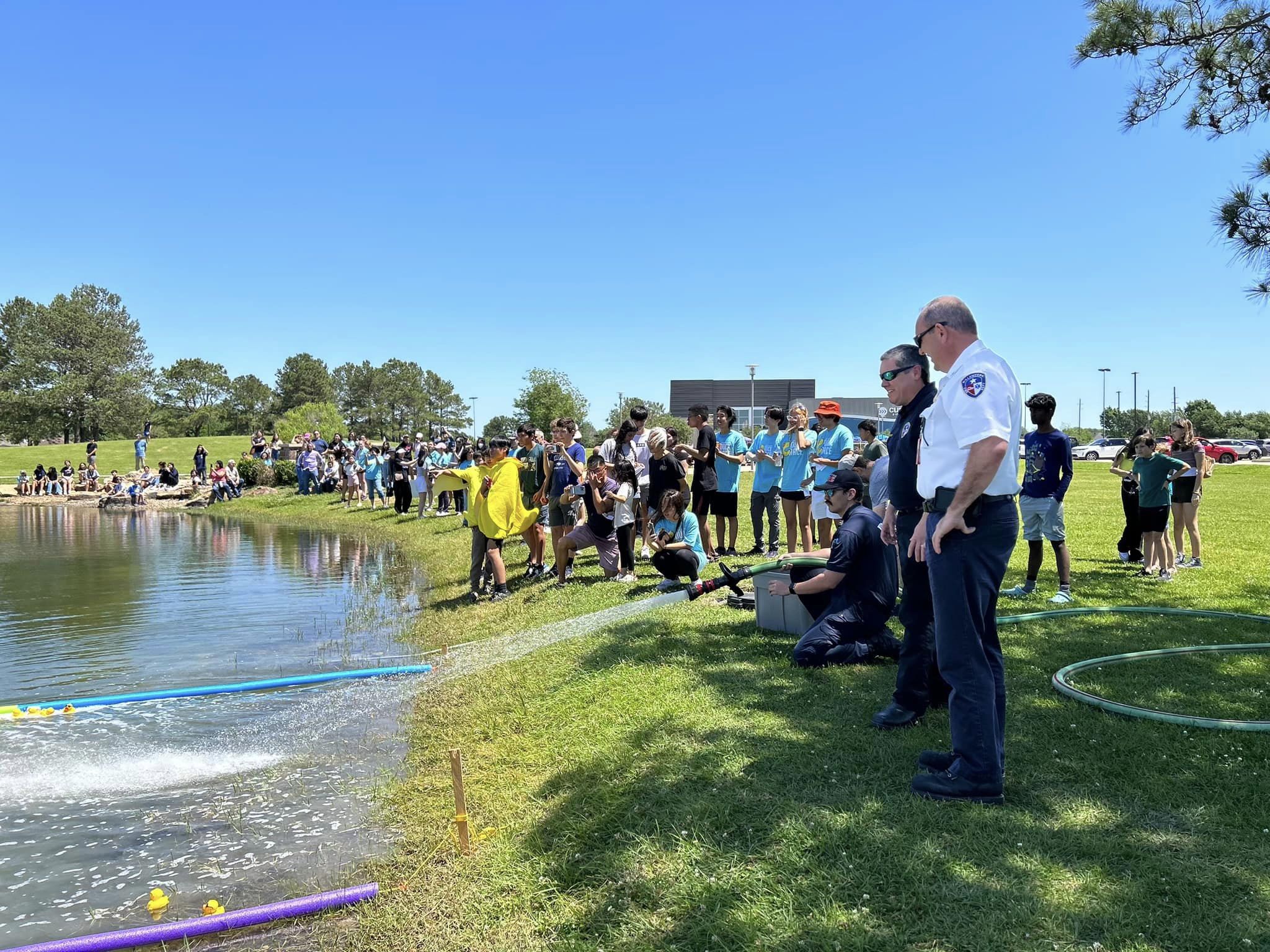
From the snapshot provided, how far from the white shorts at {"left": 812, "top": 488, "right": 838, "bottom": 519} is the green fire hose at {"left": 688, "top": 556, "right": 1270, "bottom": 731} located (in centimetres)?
191

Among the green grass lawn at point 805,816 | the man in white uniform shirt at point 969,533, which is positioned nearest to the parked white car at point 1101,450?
the green grass lawn at point 805,816

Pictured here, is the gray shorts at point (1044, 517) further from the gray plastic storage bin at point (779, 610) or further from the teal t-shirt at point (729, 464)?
the teal t-shirt at point (729, 464)

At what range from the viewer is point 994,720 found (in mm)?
3857

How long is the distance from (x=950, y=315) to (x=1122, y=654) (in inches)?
139

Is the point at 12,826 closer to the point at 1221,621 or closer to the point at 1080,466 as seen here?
the point at 1221,621

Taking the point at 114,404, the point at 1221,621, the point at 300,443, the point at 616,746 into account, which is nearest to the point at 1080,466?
the point at 300,443

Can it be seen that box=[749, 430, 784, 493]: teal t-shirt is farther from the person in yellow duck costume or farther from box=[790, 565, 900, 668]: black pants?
box=[790, 565, 900, 668]: black pants

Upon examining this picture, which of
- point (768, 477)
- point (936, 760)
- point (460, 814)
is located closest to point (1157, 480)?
point (768, 477)

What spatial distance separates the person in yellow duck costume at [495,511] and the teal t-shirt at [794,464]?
136 inches

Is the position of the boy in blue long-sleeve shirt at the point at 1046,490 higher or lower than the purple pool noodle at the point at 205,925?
higher

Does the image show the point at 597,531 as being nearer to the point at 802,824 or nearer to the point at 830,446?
the point at 830,446

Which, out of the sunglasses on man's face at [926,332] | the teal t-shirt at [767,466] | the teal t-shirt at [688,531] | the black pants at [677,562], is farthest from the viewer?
the teal t-shirt at [767,466]

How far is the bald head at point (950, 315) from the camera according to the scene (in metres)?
3.97

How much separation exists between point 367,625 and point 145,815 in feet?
17.6
